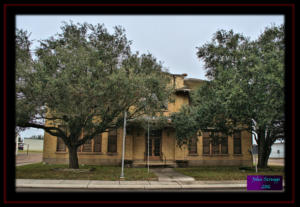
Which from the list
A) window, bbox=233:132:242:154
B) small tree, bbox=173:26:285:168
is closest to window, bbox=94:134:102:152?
small tree, bbox=173:26:285:168

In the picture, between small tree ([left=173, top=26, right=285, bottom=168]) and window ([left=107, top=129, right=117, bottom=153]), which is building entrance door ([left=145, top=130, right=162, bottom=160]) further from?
small tree ([left=173, top=26, right=285, bottom=168])

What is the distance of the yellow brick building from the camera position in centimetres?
2152

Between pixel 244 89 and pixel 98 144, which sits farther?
pixel 98 144

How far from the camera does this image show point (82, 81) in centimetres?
1205

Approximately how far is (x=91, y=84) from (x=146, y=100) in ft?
12.5

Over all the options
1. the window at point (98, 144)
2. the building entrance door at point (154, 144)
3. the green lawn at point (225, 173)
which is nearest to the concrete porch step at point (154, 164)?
the building entrance door at point (154, 144)

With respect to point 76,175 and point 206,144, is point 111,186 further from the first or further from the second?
point 206,144

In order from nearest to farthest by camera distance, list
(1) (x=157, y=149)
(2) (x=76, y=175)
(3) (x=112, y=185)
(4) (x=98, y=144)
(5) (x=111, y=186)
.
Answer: (5) (x=111, y=186)
(3) (x=112, y=185)
(2) (x=76, y=175)
(4) (x=98, y=144)
(1) (x=157, y=149)

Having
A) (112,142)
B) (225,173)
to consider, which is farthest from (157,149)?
(225,173)

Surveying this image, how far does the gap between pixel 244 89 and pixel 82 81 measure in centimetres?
980

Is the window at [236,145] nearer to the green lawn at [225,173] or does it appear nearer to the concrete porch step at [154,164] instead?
the green lawn at [225,173]

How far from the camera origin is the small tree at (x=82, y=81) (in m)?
11.8

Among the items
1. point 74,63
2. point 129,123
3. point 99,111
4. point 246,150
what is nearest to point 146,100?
point 99,111

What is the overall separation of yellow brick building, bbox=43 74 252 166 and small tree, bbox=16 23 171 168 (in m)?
6.04
